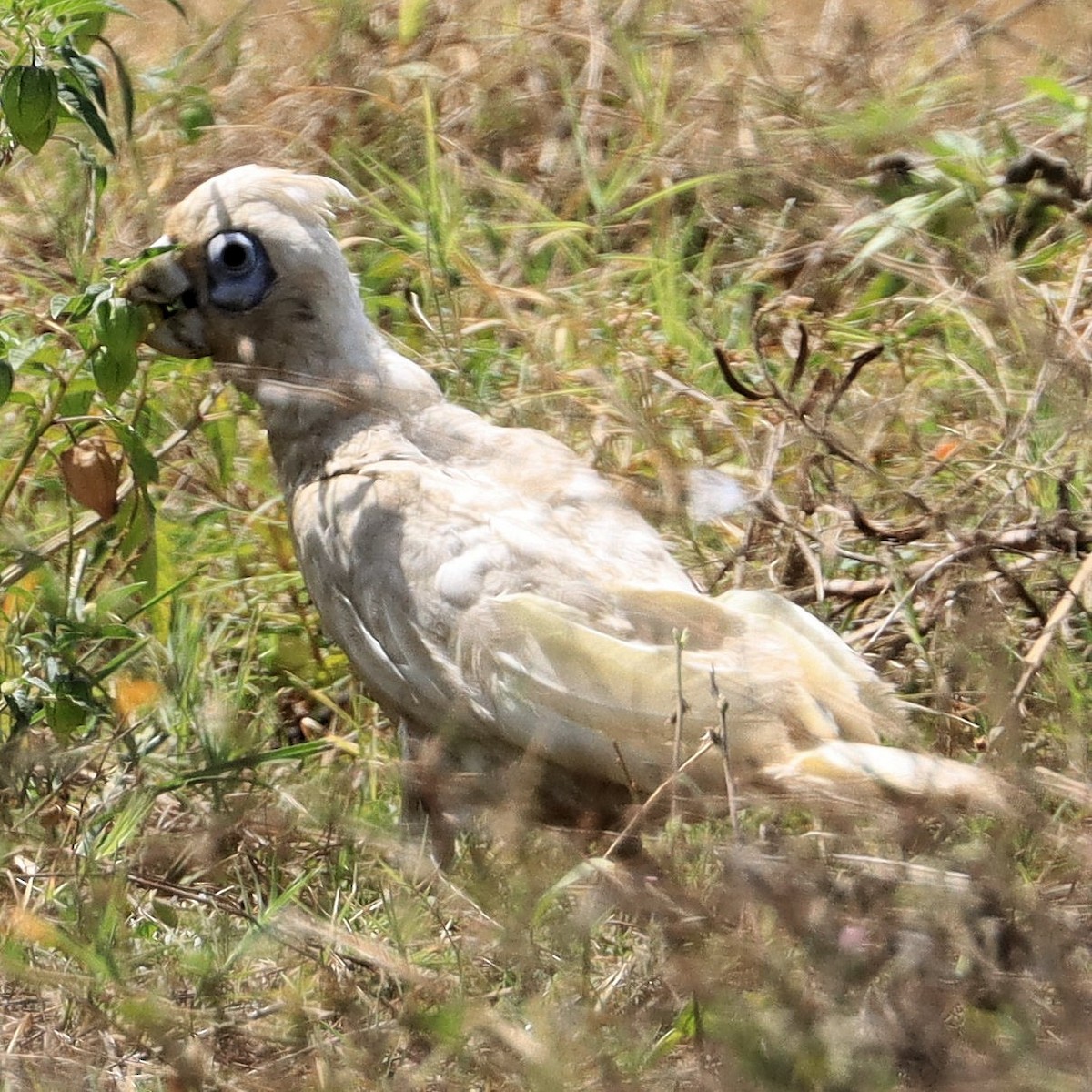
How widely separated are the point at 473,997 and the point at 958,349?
2.56 m

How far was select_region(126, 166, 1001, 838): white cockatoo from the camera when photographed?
2654 millimetres

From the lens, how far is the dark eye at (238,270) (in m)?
3.29

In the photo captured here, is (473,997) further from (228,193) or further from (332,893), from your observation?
(228,193)

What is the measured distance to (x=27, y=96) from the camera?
7.79 feet

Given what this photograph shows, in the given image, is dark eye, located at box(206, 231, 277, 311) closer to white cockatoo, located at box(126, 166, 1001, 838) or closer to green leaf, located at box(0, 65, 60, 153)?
white cockatoo, located at box(126, 166, 1001, 838)

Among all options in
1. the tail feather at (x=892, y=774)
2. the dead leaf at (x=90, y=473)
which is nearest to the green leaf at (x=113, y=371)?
the dead leaf at (x=90, y=473)

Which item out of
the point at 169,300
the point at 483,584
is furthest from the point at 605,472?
the point at 169,300

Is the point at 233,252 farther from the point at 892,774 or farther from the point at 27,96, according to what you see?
the point at 892,774

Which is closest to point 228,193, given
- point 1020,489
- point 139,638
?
point 139,638

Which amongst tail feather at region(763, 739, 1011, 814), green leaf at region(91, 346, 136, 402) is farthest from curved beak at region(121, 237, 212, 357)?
tail feather at region(763, 739, 1011, 814)

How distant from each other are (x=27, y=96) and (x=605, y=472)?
4.41 feet

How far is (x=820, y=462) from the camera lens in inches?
136

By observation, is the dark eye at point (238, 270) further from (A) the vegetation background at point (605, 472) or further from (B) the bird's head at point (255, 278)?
(A) the vegetation background at point (605, 472)

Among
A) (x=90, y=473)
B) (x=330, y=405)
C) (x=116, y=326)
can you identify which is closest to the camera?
(x=116, y=326)
